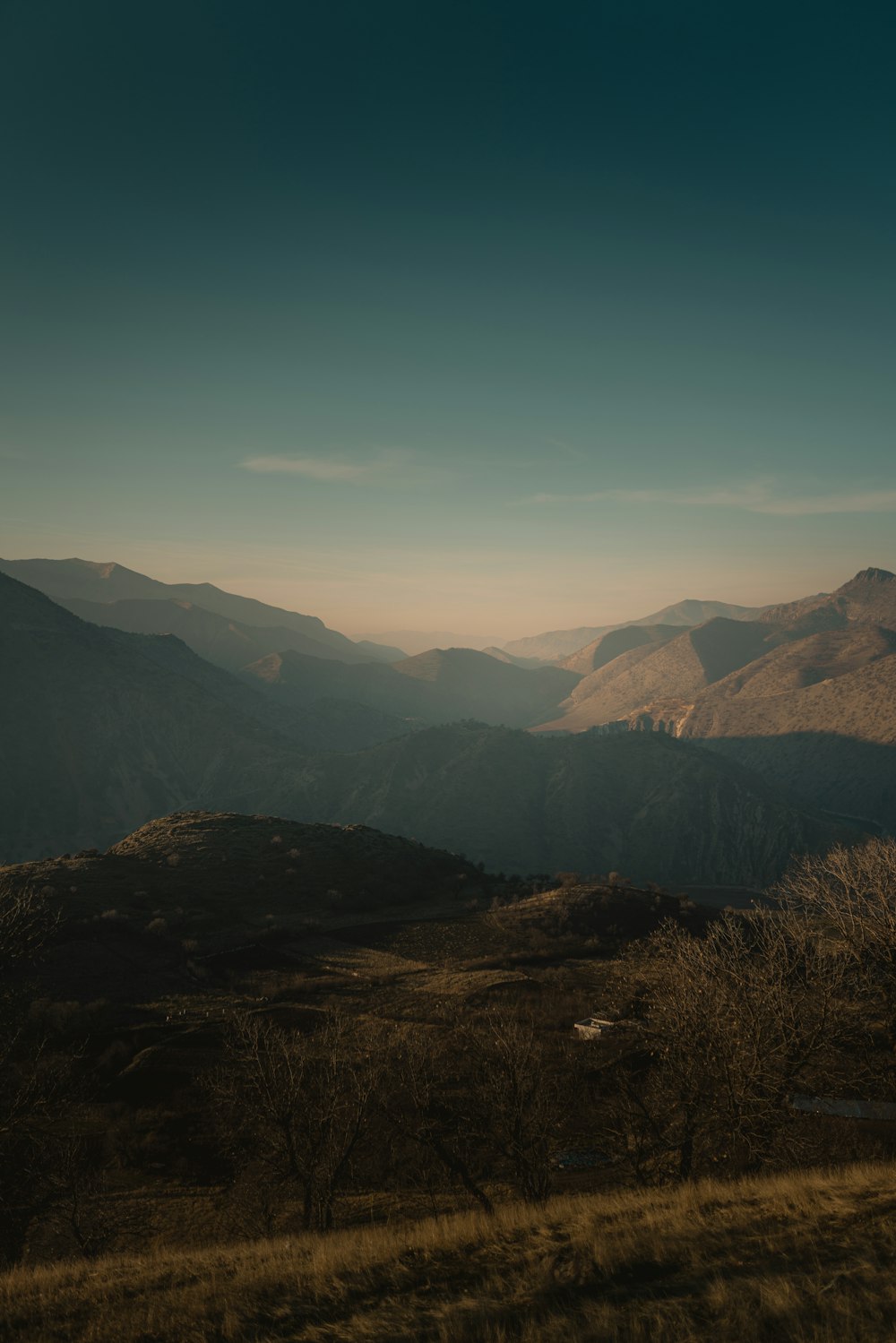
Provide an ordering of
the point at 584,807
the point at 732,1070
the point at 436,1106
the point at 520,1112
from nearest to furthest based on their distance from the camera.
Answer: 1. the point at 732,1070
2. the point at 520,1112
3. the point at 436,1106
4. the point at 584,807

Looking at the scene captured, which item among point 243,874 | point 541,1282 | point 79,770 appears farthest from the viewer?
point 79,770

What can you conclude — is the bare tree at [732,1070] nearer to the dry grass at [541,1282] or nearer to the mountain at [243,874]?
the dry grass at [541,1282]

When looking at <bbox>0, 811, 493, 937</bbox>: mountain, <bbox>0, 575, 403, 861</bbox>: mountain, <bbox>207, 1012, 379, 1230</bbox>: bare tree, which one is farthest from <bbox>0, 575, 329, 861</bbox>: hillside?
<bbox>207, 1012, 379, 1230</bbox>: bare tree

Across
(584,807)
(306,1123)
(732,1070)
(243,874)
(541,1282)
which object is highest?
(541,1282)

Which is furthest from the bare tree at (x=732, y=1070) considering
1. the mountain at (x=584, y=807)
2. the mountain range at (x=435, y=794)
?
the mountain range at (x=435, y=794)

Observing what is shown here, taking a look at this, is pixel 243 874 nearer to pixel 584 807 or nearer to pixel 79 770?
pixel 584 807

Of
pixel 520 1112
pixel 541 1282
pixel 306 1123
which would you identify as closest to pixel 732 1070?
pixel 520 1112

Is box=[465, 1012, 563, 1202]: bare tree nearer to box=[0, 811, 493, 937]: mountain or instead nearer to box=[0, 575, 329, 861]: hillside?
box=[0, 811, 493, 937]: mountain
